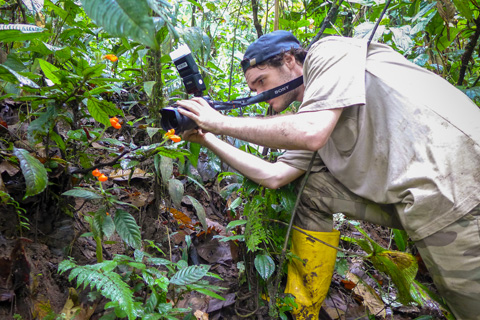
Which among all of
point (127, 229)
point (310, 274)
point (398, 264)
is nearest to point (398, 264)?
point (398, 264)

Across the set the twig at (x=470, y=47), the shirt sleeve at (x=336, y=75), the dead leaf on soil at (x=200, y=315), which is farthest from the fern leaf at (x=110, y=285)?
the twig at (x=470, y=47)

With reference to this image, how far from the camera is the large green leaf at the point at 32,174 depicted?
1438mm

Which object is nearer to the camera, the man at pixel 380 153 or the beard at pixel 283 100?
the man at pixel 380 153

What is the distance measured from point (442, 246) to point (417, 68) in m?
0.80

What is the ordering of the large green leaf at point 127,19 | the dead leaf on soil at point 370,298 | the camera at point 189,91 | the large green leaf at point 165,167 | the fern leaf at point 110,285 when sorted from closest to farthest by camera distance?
the large green leaf at point 127,19, the fern leaf at point 110,285, the camera at point 189,91, the large green leaf at point 165,167, the dead leaf on soil at point 370,298

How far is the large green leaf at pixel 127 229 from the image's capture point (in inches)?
64.7

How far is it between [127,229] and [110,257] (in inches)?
16.0

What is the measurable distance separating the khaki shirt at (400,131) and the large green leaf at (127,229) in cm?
86

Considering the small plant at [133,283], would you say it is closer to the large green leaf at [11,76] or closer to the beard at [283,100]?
the large green leaf at [11,76]

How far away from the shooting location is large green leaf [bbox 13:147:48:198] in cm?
144

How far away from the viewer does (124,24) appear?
552 mm

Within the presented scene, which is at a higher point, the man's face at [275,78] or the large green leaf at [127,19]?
the large green leaf at [127,19]

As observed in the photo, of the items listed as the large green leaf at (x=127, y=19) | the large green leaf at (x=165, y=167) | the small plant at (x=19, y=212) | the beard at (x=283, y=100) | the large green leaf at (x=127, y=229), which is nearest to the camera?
the large green leaf at (x=127, y=19)

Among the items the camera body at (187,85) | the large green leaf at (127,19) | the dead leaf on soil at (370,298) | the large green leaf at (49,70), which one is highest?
the large green leaf at (127,19)
